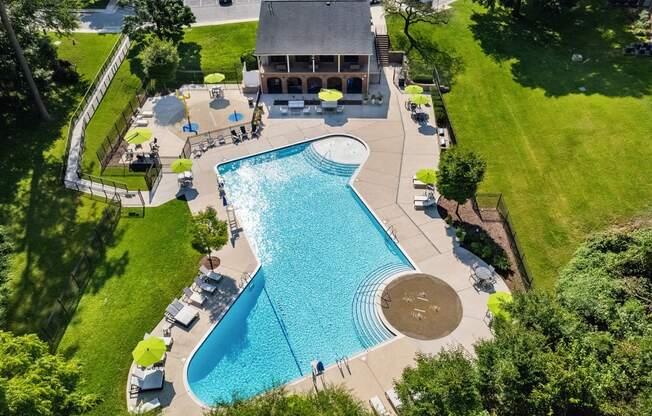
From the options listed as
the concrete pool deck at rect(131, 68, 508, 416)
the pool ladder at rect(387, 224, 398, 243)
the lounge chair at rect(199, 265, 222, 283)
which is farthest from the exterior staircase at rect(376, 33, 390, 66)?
the lounge chair at rect(199, 265, 222, 283)

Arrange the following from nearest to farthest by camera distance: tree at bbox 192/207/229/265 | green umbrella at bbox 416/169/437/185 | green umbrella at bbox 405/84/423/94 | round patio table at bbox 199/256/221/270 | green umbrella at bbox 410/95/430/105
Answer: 1. tree at bbox 192/207/229/265
2. round patio table at bbox 199/256/221/270
3. green umbrella at bbox 416/169/437/185
4. green umbrella at bbox 410/95/430/105
5. green umbrella at bbox 405/84/423/94

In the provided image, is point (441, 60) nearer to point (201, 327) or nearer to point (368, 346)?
point (368, 346)

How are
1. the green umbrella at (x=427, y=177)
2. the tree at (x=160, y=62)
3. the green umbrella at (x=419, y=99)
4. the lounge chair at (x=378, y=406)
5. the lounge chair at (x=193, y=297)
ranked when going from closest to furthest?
the lounge chair at (x=378, y=406), the lounge chair at (x=193, y=297), the green umbrella at (x=427, y=177), the green umbrella at (x=419, y=99), the tree at (x=160, y=62)

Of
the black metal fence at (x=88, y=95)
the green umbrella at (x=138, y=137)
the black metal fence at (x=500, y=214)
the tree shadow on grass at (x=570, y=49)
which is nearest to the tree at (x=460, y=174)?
the black metal fence at (x=500, y=214)

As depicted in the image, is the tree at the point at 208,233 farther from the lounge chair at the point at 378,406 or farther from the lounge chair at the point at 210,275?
the lounge chair at the point at 378,406

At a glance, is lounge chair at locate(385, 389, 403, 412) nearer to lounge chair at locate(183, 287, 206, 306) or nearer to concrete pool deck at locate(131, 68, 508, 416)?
concrete pool deck at locate(131, 68, 508, 416)

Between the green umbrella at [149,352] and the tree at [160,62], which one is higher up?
the tree at [160,62]
